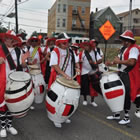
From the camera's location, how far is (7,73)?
362 centimetres

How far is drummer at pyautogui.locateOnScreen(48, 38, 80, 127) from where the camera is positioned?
399 cm

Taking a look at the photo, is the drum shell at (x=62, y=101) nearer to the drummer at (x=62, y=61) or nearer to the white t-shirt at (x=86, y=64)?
the drummer at (x=62, y=61)

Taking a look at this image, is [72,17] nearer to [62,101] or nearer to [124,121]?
[124,121]

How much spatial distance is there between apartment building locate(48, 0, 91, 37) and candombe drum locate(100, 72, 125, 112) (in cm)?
3954

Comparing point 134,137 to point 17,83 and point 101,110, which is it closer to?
point 101,110

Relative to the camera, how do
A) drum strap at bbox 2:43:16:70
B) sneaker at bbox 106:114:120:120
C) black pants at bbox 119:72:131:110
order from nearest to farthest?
1. drum strap at bbox 2:43:16:70
2. black pants at bbox 119:72:131:110
3. sneaker at bbox 106:114:120:120

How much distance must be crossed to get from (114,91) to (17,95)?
1869 millimetres

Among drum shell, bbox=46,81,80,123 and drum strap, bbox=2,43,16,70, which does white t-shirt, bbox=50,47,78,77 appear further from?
drum strap, bbox=2,43,16,70

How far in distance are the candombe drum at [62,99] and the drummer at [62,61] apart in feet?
1.39

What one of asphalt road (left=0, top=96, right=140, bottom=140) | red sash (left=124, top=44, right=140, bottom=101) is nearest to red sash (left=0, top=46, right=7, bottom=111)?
asphalt road (left=0, top=96, right=140, bottom=140)

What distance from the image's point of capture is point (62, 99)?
11.3 ft

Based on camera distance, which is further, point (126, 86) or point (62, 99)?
point (126, 86)

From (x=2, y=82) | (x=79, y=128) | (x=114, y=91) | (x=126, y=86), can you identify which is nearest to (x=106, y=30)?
(x=126, y=86)

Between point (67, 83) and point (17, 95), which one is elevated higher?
point (67, 83)
